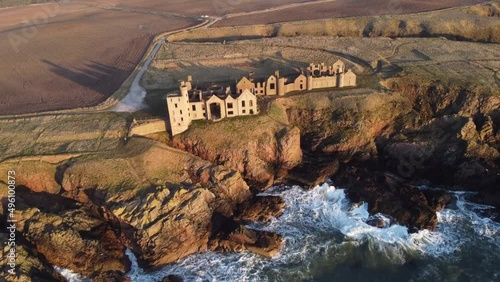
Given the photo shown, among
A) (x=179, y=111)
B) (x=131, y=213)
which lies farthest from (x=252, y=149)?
(x=131, y=213)

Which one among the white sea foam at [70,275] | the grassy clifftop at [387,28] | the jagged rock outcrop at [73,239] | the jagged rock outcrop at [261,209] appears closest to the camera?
the white sea foam at [70,275]

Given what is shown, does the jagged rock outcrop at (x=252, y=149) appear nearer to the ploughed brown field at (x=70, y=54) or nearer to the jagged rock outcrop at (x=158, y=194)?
the jagged rock outcrop at (x=158, y=194)

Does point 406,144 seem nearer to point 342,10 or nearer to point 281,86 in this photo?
point 281,86

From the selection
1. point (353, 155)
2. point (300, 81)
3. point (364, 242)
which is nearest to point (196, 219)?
point (364, 242)

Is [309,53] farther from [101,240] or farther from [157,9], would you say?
[157,9]

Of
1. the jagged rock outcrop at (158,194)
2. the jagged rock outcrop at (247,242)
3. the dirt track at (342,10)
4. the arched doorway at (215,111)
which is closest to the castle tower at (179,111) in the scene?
the arched doorway at (215,111)

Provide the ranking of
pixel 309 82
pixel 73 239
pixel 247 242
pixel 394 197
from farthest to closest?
pixel 309 82
pixel 394 197
pixel 247 242
pixel 73 239
